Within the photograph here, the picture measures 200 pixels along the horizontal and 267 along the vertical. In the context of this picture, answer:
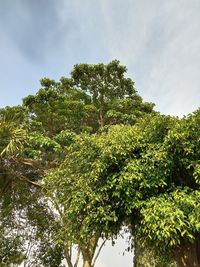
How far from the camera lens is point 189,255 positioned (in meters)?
11.5

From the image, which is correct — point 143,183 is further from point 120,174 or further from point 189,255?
point 189,255

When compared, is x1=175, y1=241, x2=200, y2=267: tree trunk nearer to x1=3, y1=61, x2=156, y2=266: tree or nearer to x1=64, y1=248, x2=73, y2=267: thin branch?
x1=3, y1=61, x2=156, y2=266: tree

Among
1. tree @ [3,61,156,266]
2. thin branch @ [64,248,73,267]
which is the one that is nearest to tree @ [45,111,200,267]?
tree @ [3,61,156,266]

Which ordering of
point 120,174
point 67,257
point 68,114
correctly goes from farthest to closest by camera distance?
point 67,257
point 68,114
point 120,174

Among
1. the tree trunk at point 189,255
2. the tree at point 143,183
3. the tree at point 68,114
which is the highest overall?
the tree at point 68,114

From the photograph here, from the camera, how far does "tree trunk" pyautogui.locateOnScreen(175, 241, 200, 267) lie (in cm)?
1136

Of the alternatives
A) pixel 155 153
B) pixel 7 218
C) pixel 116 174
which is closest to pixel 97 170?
pixel 116 174

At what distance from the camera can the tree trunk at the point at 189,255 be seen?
1136 centimetres

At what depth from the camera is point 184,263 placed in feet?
37.9

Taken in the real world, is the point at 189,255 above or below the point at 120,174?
below

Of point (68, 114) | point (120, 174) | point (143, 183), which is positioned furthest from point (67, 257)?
point (143, 183)

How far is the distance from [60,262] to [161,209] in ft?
42.9

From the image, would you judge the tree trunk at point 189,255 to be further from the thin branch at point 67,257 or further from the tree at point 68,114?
the thin branch at point 67,257

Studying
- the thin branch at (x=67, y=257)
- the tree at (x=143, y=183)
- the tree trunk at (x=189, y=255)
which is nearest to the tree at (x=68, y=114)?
the thin branch at (x=67, y=257)
